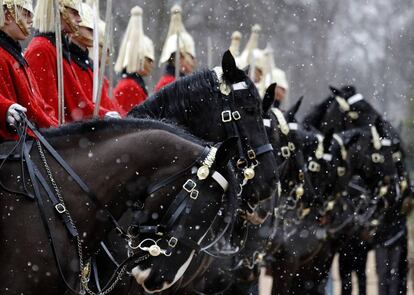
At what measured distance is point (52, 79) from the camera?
23.8ft

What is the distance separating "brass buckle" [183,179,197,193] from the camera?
558 centimetres

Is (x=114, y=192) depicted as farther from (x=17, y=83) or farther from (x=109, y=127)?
(x=17, y=83)

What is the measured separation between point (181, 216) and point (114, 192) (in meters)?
0.37

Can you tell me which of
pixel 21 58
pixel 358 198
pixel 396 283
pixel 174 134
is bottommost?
pixel 396 283

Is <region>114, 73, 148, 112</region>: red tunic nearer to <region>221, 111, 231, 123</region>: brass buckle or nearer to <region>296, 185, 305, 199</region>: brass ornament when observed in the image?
<region>296, 185, 305, 199</region>: brass ornament

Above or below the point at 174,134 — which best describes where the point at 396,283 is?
below

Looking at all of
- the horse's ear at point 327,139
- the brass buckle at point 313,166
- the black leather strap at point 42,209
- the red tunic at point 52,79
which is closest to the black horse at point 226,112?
the red tunic at point 52,79

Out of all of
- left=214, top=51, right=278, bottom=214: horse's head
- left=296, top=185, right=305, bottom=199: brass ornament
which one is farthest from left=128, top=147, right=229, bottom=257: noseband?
left=296, top=185, right=305, bottom=199: brass ornament

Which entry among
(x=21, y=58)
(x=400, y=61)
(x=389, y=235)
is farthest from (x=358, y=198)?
(x=400, y=61)

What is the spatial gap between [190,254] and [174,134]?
0.64m

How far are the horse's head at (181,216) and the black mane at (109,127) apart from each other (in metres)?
0.26

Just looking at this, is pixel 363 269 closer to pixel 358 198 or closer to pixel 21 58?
pixel 358 198

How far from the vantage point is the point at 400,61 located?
2647cm

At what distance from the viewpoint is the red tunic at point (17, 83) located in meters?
6.09
